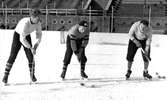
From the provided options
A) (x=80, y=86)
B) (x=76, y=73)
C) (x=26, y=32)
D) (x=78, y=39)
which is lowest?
(x=76, y=73)

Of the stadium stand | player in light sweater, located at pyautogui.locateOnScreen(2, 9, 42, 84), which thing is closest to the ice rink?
player in light sweater, located at pyautogui.locateOnScreen(2, 9, 42, 84)

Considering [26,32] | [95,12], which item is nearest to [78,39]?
[26,32]

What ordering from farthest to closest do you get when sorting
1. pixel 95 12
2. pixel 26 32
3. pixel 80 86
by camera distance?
1. pixel 95 12
2. pixel 80 86
3. pixel 26 32

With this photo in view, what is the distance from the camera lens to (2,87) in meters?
5.63

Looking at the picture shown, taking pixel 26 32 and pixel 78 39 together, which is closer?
pixel 26 32

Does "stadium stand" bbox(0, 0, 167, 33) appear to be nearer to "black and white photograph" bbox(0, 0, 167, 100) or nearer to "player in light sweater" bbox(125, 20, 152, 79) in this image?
"black and white photograph" bbox(0, 0, 167, 100)

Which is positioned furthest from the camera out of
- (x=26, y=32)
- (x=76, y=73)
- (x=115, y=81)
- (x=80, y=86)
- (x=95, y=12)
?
(x=95, y=12)

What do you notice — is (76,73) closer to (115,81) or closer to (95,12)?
(115,81)

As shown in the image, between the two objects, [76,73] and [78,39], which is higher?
[78,39]

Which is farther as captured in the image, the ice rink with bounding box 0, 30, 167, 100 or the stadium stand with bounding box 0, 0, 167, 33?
the stadium stand with bounding box 0, 0, 167, 33

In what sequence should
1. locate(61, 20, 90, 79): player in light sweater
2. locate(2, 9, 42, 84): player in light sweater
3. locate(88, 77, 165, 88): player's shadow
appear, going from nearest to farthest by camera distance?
locate(2, 9, 42, 84): player in light sweater
locate(88, 77, 165, 88): player's shadow
locate(61, 20, 90, 79): player in light sweater

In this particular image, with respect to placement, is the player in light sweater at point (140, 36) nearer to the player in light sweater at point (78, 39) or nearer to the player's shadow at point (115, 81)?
the player's shadow at point (115, 81)

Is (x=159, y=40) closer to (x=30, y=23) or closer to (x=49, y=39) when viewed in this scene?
(x=49, y=39)

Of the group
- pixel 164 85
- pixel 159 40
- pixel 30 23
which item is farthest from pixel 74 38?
pixel 159 40
